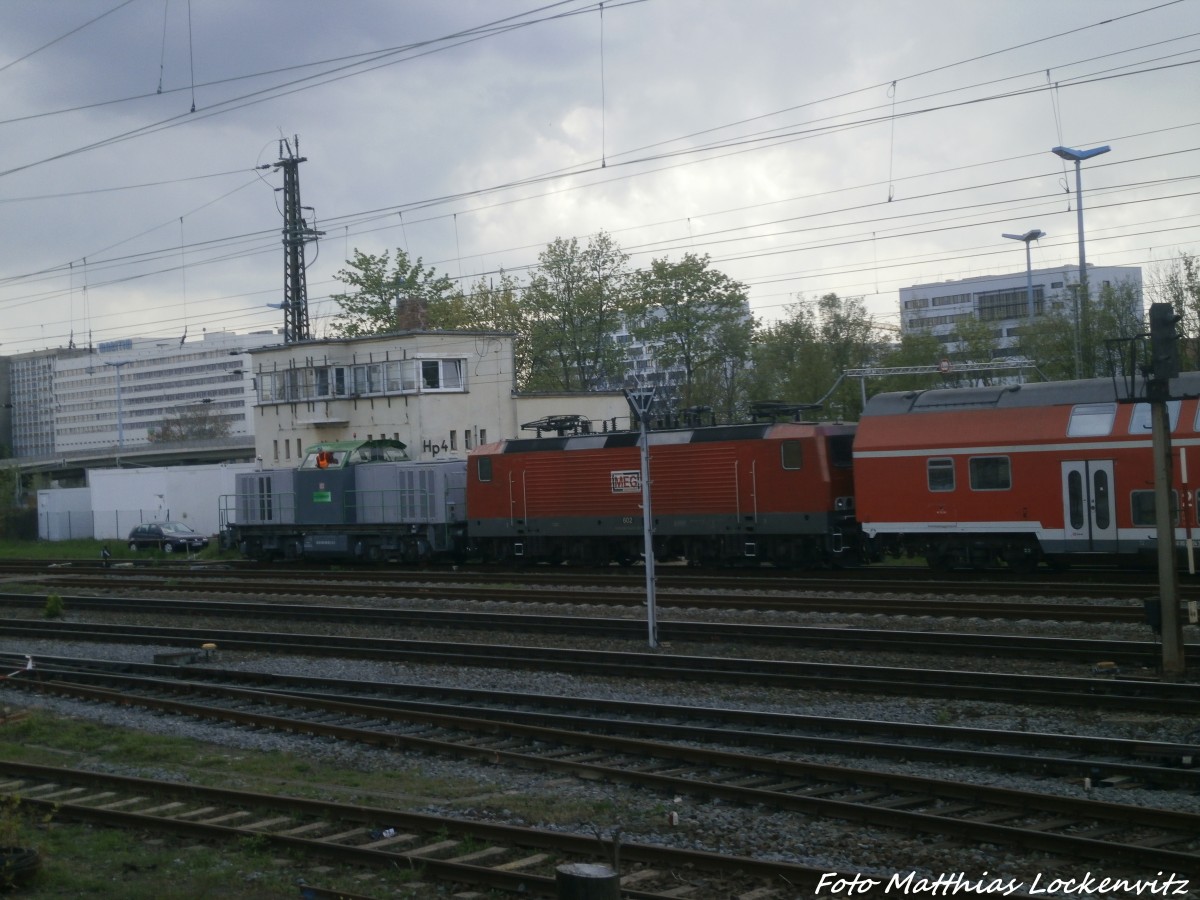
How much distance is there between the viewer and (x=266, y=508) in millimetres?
41719

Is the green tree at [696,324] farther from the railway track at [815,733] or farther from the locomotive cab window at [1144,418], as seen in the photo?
the railway track at [815,733]

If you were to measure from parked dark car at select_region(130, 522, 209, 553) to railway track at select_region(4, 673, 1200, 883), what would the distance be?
38.4 meters

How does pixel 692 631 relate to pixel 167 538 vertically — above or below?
below

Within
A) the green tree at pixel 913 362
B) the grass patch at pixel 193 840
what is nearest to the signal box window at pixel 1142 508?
the grass patch at pixel 193 840

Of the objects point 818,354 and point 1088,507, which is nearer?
point 1088,507

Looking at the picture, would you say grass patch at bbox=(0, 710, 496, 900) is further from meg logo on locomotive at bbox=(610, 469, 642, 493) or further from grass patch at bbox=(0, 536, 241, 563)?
grass patch at bbox=(0, 536, 241, 563)

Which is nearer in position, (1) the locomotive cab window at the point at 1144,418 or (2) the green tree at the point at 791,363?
(1) the locomotive cab window at the point at 1144,418

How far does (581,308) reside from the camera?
68.4 m

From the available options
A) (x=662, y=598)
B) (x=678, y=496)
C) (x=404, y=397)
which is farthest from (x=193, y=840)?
(x=404, y=397)

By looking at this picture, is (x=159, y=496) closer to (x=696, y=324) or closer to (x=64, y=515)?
(x=64, y=515)

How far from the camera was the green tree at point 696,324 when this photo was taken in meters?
63.6

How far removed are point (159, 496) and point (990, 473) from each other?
4768 cm

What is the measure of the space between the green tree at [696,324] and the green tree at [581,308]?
3537 mm

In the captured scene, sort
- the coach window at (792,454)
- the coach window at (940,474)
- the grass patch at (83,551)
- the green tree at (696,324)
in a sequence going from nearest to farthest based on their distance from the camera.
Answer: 1. the coach window at (940,474)
2. the coach window at (792,454)
3. the grass patch at (83,551)
4. the green tree at (696,324)
